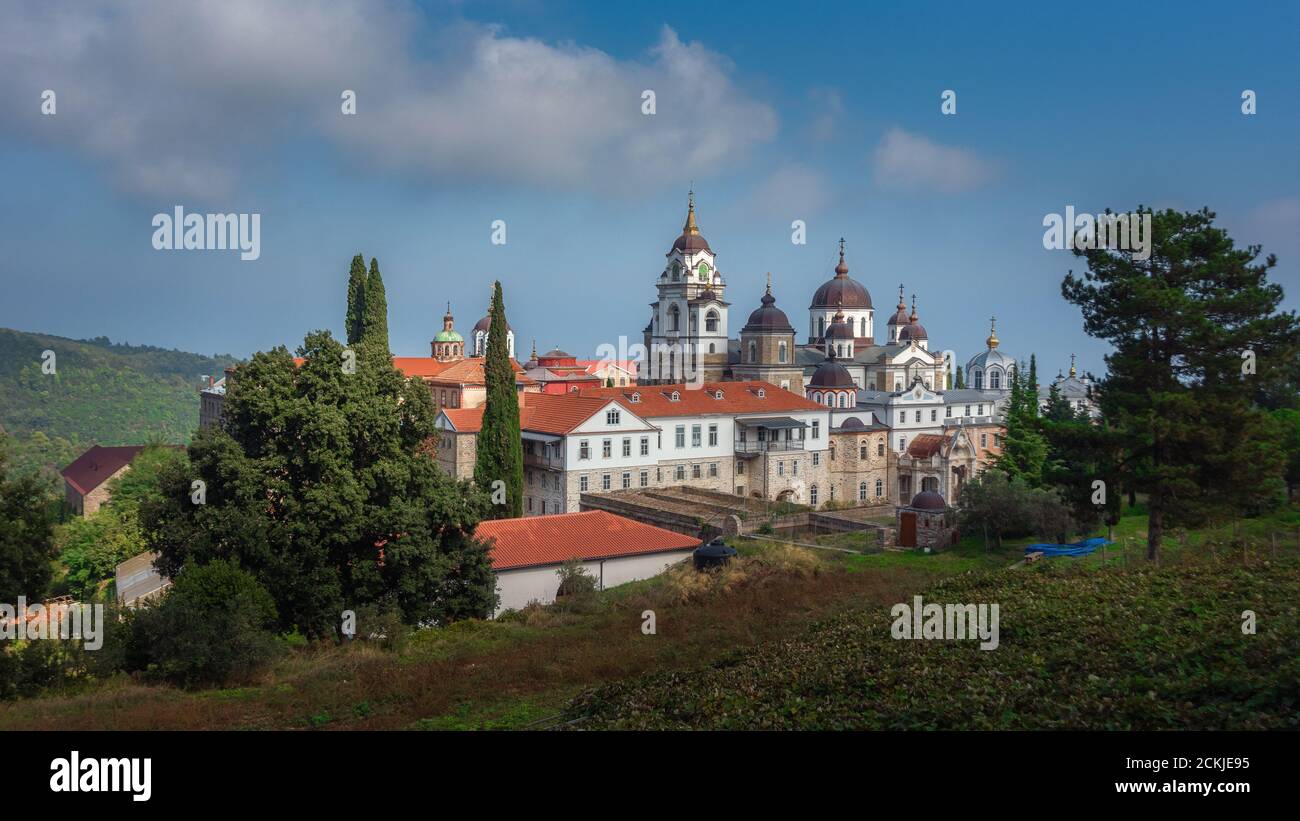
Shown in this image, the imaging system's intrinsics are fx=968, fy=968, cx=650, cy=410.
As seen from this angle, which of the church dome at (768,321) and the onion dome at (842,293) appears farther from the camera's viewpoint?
the onion dome at (842,293)

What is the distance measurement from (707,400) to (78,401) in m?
103

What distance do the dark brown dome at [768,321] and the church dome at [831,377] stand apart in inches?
210

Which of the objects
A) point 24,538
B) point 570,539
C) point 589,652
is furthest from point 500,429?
point 589,652

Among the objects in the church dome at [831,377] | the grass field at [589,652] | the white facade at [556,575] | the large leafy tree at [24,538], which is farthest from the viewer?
the church dome at [831,377]

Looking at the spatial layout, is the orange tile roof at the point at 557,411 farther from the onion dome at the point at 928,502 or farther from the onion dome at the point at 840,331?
the onion dome at the point at 840,331

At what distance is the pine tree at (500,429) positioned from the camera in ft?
139

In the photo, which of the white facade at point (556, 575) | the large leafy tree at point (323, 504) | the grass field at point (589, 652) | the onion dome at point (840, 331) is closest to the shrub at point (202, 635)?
the grass field at point (589, 652)

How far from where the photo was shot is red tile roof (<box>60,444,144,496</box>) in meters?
72.6

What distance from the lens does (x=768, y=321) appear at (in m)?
67.2

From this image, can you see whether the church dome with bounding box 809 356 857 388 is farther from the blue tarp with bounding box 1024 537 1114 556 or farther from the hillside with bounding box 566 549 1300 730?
the hillside with bounding box 566 549 1300 730

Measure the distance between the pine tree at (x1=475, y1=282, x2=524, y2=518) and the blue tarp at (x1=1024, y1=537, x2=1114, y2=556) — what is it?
21.5 m

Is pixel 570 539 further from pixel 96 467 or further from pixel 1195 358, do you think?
pixel 96 467
